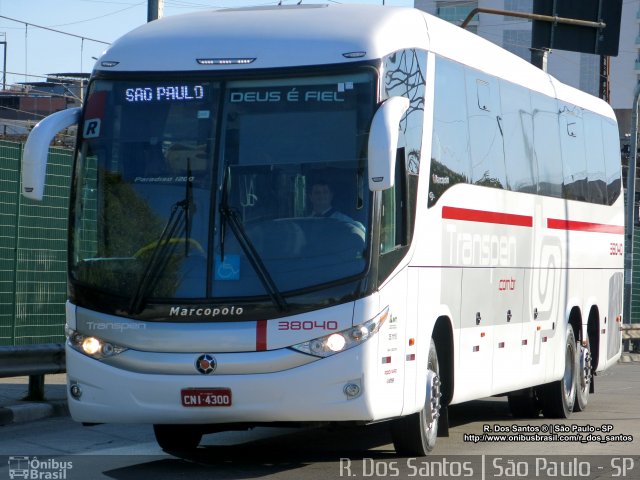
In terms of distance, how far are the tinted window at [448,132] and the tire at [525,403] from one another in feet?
13.7

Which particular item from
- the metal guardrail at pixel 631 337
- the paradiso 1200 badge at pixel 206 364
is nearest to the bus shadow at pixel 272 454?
the paradiso 1200 badge at pixel 206 364

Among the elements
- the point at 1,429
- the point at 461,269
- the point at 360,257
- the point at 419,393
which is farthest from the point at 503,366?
the point at 1,429

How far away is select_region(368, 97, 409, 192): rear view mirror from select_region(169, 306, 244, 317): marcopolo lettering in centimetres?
134

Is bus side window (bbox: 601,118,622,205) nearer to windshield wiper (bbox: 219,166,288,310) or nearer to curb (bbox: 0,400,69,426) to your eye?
curb (bbox: 0,400,69,426)

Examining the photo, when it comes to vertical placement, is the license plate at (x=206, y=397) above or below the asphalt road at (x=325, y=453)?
above

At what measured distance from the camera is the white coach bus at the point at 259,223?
945 centimetres

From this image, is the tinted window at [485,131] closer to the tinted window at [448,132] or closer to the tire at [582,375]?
the tinted window at [448,132]

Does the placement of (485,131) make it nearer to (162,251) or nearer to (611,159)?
(162,251)

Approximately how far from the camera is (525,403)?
1546 cm

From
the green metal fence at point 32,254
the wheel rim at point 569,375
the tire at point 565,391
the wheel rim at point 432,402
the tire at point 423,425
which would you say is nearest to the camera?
the tire at point 423,425

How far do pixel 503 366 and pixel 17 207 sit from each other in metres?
6.92

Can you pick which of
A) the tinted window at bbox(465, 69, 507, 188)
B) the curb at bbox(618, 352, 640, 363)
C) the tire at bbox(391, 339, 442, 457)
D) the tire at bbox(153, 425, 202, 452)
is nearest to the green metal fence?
the tire at bbox(153, 425, 202, 452)

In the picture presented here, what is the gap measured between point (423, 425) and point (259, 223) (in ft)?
7.82

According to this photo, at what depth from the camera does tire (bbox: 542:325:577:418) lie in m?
15.3
